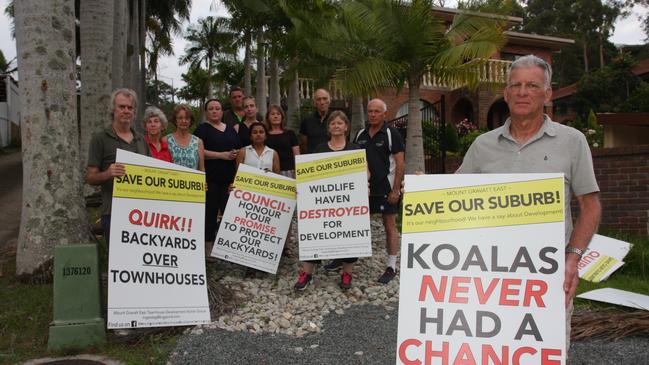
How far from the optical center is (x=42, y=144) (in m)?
5.52

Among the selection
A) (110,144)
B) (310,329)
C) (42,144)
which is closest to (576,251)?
(310,329)

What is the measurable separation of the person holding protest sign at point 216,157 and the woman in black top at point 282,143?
1.47 ft

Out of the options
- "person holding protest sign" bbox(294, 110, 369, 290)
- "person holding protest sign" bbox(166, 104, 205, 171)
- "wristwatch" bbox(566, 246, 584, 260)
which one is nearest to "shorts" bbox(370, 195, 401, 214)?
"person holding protest sign" bbox(294, 110, 369, 290)

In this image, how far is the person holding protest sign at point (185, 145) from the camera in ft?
18.4

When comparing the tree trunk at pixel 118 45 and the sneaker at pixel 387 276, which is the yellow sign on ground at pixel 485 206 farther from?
the tree trunk at pixel 118 45

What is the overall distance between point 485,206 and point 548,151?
398 mm

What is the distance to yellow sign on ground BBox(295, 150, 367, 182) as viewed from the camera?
5738mm

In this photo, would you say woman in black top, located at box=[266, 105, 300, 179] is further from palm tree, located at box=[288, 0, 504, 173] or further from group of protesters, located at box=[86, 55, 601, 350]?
palm tree, located at box=[288, 0, 504, 173]

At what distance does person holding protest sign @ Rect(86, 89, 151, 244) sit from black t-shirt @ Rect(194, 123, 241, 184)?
1.26 metres

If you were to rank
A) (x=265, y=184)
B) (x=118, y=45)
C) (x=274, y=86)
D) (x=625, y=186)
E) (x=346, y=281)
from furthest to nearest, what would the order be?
(x=274, y=86)
(x=118, y=45)
(x=625, y=186)
(x=265, y=184)
(x=346, y=281)

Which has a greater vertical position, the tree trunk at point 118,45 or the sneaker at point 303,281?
the tree trunk at point 118,45

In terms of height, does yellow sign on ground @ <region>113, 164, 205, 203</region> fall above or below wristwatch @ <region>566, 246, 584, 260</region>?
above

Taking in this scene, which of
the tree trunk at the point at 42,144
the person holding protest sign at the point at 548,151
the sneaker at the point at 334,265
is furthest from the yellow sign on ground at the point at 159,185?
the person holding protest sign at the point at 548,151

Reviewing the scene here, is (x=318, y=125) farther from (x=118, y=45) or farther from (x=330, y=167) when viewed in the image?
(x=118, y=45)
